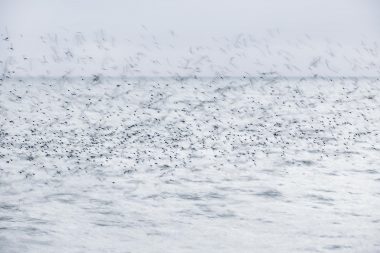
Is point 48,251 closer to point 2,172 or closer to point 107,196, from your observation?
point 107,196

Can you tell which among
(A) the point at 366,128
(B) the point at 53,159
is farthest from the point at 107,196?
(A) the point at 366,128

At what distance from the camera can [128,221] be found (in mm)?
15398

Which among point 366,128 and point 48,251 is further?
point 366,128

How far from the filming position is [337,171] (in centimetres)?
2270

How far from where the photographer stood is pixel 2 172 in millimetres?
21344

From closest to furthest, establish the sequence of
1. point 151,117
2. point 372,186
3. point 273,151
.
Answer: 1. point 372,186
2. point 273,151
3. point 151,117

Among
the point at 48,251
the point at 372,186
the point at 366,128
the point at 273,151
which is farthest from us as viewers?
the point at 366,128

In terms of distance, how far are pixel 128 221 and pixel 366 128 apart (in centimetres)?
2855

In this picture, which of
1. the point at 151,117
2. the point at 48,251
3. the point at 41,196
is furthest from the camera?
the point at 151,117

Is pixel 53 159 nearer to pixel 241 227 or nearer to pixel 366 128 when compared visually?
pixel 241 227

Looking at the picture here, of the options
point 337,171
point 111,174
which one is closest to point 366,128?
point 337,171

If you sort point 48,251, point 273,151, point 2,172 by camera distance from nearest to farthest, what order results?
1. point 48,251
2. point 2,172
3. point 273,151

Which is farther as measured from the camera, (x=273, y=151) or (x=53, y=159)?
(x=273, y=151)

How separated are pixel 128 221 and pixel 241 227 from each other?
11.2 ft
